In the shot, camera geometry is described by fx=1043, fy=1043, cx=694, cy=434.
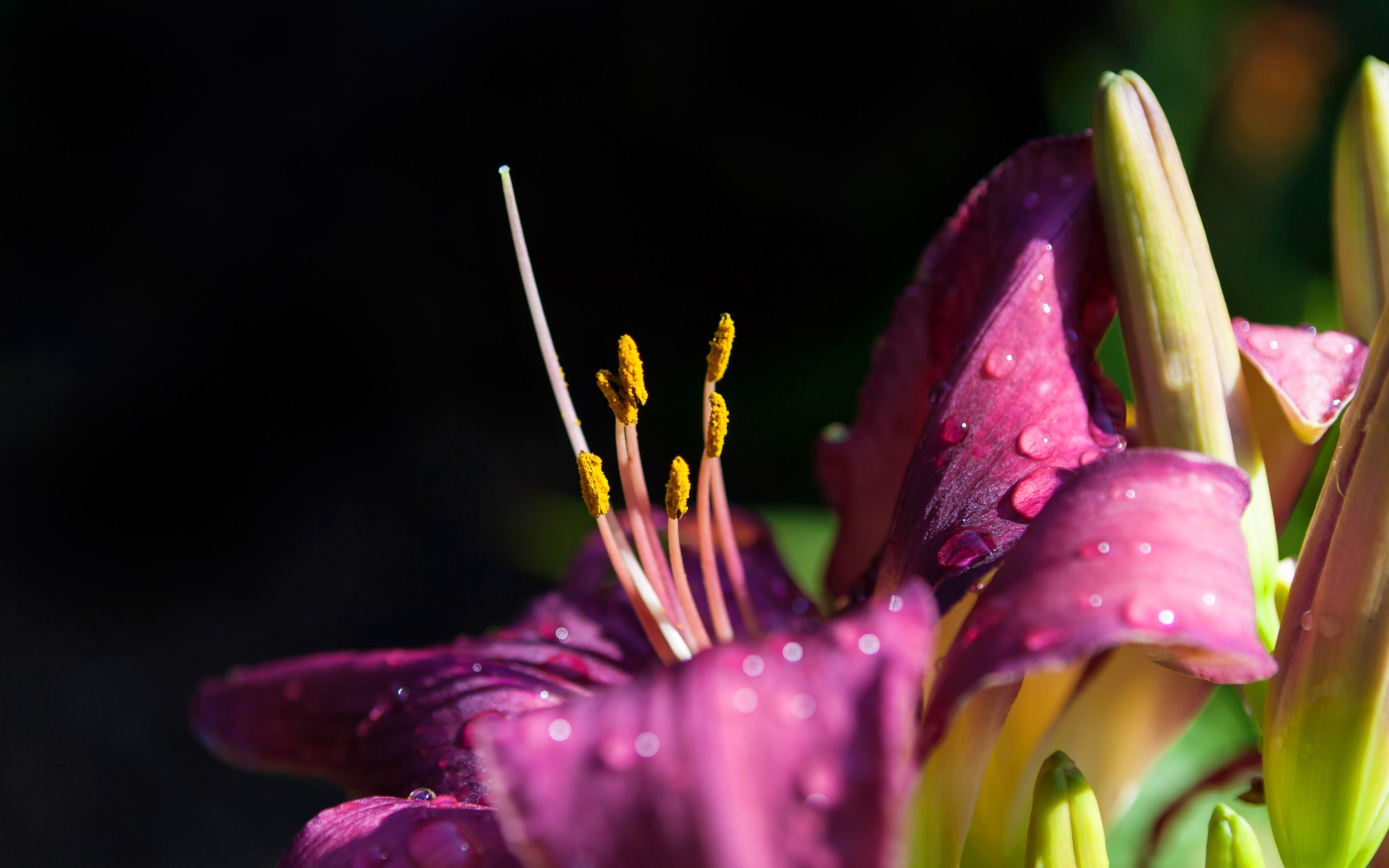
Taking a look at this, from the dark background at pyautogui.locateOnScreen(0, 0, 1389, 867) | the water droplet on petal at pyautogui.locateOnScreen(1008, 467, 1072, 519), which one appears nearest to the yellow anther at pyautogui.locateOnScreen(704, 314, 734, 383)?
the water droplet on petal at pyautogui.locateOnScreen(1008, 467, 1072, 519)

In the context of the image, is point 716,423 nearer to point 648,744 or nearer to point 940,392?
point 940,392

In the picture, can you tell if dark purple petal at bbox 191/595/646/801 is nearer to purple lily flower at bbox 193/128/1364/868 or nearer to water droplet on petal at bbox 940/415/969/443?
purple lily flower at bbox 193/128/1364/868

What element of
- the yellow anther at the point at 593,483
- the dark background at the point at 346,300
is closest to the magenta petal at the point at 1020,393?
the yellow anther at the point at 593,483

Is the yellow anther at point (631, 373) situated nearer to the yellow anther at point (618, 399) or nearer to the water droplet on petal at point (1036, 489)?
the yellow anther at point (618, 399)

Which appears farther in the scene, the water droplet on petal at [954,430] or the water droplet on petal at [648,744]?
the water droplet on petal at [954,430]

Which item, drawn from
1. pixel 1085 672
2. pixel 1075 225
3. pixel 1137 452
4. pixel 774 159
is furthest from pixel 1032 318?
pixel 774 159

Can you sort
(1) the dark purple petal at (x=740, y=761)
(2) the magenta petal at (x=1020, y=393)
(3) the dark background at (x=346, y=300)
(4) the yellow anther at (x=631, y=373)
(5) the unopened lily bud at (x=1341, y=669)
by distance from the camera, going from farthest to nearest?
(3) the dark background at (x=346, y=300)
(4) the yellow anther at (x=631, y=373)
(2) the magenta petal at (x=1020, y=393)
(5) the unopened lily bud at (x=1341, y=669)
(1) the dark purple petal at (x=740, y=761)

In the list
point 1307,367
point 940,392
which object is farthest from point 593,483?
point 1307,367
